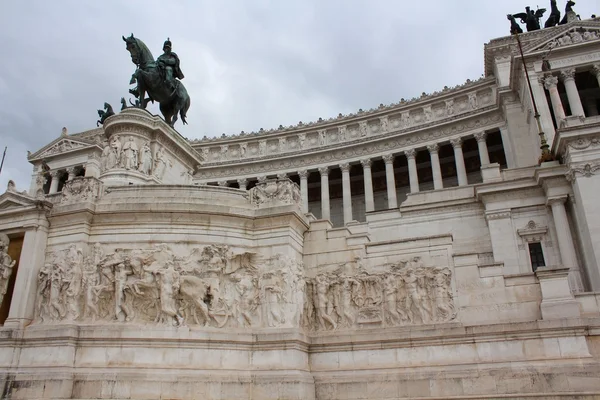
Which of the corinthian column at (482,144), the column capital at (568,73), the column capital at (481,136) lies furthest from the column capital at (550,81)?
the column capital at (481,136)

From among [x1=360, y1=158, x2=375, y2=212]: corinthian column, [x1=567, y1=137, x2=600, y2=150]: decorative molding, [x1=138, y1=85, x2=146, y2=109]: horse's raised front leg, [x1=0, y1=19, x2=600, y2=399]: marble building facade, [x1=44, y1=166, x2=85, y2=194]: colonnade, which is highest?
[x1=44, y1=166, x2=85, y2=194]: colonnade

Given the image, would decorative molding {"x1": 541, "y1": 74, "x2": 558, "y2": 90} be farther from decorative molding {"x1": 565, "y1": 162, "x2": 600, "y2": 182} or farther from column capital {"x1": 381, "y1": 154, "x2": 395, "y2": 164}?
column capital {"x1": 381, "y1": 154, "x2": 395, "y2": 164}

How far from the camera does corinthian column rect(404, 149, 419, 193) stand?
5112 centimetres

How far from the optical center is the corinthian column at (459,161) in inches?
1933

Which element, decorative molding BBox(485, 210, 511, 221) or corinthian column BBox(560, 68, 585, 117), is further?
corinthian column BBox(560, 68, 585, 117)

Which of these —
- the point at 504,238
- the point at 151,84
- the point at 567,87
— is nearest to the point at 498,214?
the point at 504,238

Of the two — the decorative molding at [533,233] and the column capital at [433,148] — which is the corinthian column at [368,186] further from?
the decorative molding at [533,233]

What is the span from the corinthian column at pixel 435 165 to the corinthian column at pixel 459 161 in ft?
5.46

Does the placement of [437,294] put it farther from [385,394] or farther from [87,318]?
[87,318]

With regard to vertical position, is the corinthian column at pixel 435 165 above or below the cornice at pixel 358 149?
below

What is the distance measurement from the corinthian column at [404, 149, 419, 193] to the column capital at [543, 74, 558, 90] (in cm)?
1477

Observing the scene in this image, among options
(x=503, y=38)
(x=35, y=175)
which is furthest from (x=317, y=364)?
(x=35, y=175)

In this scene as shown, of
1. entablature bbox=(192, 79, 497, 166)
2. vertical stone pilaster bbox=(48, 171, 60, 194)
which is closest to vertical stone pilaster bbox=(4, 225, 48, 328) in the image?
entablature bbox=(192, 79, 497, 166)

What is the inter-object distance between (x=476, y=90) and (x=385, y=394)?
43.2m
